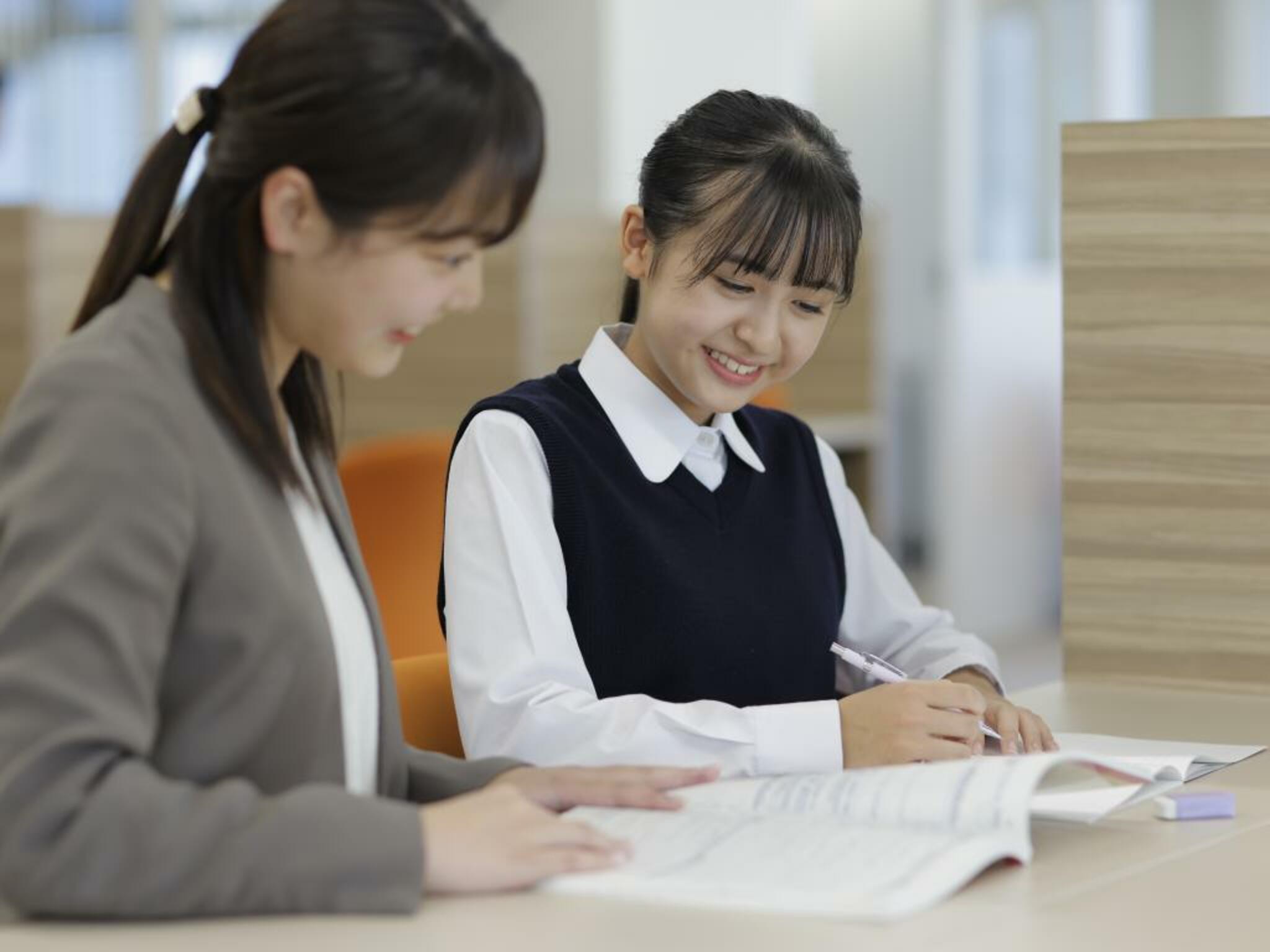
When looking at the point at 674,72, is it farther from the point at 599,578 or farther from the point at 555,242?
the point at 599,578

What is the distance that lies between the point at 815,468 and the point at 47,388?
91 centimetres

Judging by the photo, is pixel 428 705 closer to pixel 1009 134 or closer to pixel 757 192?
pixel 757 192

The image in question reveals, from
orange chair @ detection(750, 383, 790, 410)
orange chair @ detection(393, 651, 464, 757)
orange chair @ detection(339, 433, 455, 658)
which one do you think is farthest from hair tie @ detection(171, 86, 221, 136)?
orange chair @ detection(750, 383, 790, 410)

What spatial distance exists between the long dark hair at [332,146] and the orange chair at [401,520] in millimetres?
1351

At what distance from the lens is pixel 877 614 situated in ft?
5.64

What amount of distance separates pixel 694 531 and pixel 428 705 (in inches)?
10.7

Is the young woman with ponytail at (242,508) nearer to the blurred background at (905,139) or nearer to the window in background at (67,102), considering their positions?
the blurred background at (905,139)

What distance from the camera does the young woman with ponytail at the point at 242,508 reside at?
35.0 inches

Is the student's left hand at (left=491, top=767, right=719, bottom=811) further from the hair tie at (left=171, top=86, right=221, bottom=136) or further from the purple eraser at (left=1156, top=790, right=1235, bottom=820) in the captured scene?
the hair tie at (left=171, top=86, right=221, bottom=136)

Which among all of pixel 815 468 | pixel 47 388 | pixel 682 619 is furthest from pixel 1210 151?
pixel 47 388

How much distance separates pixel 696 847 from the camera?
1.03 m

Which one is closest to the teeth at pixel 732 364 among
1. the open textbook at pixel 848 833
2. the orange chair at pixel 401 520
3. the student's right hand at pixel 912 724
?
the student's right hand at pixel 912 724

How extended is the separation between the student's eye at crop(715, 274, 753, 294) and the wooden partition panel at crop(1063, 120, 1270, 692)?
456 mm

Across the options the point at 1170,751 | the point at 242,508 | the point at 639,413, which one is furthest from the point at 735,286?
the point at 242,508
